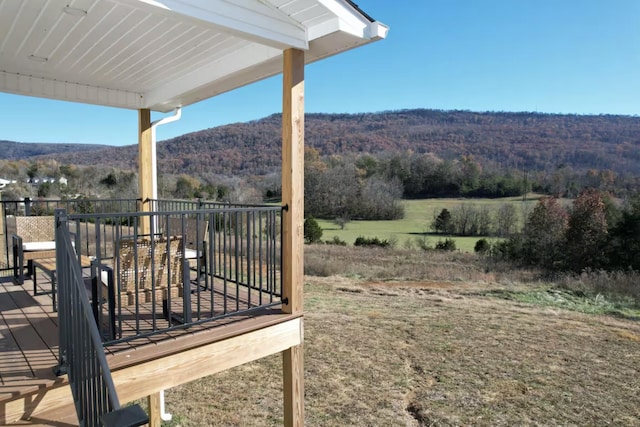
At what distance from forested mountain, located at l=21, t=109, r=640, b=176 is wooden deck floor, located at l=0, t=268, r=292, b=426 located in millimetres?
27155

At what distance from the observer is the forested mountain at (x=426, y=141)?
31.4 m

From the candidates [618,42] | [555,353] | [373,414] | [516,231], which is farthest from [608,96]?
[373,414]

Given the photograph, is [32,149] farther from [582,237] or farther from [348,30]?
[582,237]

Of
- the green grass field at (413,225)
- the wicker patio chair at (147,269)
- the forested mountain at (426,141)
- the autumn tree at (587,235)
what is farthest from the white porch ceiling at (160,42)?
the forested mountain at (426,141)

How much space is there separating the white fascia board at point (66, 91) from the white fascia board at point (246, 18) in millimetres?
3061

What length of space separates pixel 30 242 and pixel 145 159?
1.73 metres

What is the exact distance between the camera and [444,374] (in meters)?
7.71

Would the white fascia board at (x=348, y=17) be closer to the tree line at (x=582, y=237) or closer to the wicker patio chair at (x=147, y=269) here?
the wicker patio chair at (x=147, y=269)

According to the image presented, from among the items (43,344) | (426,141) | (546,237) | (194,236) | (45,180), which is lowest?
(546,237)

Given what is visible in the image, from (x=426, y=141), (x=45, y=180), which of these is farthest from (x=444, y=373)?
(x=426, y=141)

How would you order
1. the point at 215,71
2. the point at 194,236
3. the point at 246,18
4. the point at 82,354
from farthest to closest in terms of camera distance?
1. the point at 194,236
2. the point at 215,71
3. the point at 246,18
4. the point at 82,354

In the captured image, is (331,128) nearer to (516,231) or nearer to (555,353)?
(516,231)

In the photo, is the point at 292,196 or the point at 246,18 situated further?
the point at 292,196

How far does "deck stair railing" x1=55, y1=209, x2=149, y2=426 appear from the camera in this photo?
1575 millimetres
